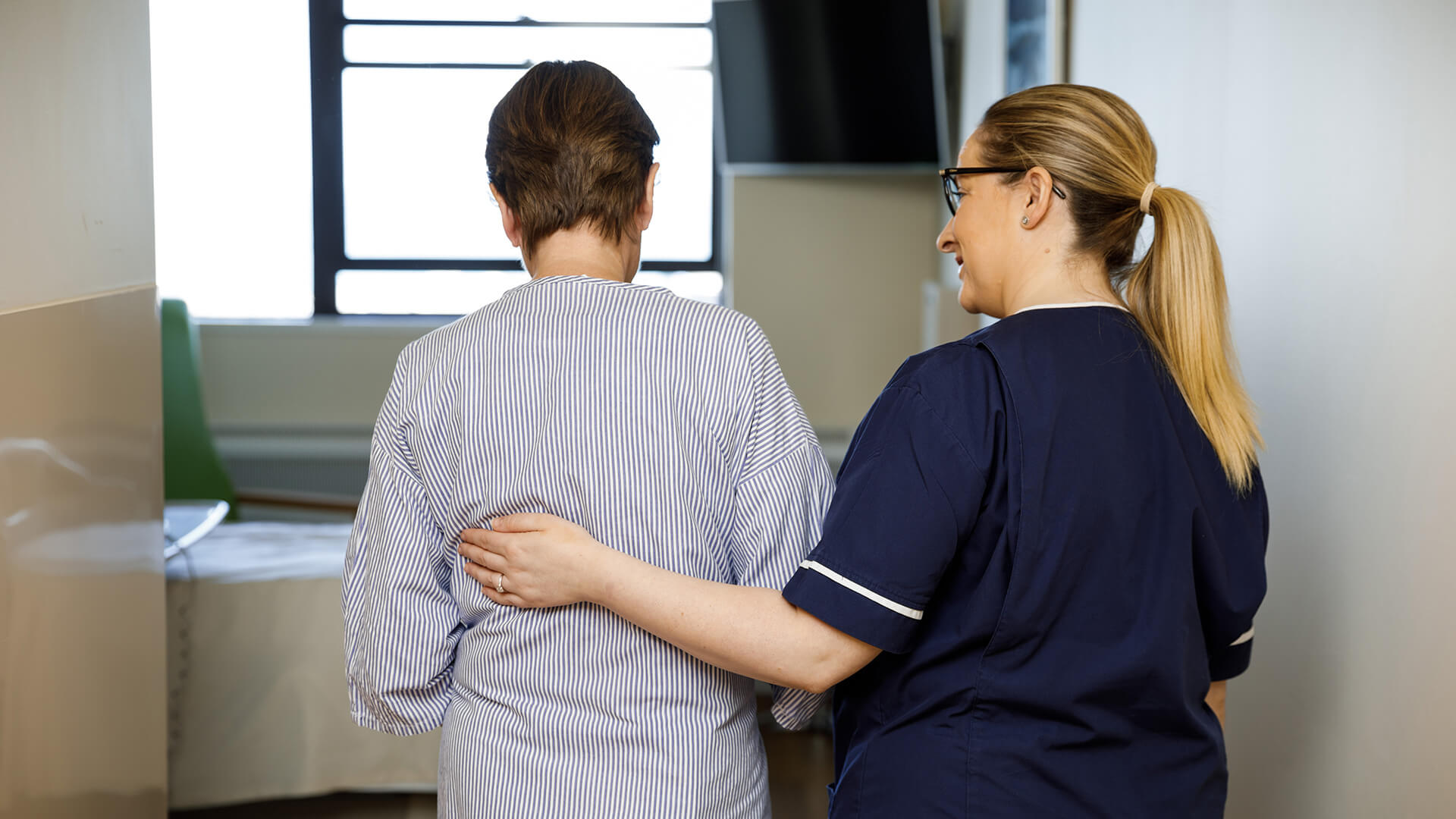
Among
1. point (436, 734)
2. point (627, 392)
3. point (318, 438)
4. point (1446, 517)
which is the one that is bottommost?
point (436, 734)

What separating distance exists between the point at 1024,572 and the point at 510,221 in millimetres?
557

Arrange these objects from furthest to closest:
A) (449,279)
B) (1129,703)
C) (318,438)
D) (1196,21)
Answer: (449,279), (318,438), (1196,21), (1129,703)

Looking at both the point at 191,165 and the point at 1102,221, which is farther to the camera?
the point at 191,165

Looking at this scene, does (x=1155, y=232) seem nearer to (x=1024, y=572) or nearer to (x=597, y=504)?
(x=1024, y=572)

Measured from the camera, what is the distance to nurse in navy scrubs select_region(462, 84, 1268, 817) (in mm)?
951

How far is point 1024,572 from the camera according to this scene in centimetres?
Answer: 95

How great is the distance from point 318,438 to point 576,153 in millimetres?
3580

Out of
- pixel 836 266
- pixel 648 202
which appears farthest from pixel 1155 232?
pixel 836 266

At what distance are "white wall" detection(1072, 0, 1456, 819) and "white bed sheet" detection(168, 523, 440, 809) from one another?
5.41 ft

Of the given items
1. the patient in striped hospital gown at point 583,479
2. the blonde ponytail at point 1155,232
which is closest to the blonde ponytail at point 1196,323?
the blonde ponytail at point 1155,232

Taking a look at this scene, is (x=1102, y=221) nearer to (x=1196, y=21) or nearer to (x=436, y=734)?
(x=1196, y=21)

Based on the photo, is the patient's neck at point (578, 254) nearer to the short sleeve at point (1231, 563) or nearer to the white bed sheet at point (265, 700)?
the short sleeve at point (1231, 563)

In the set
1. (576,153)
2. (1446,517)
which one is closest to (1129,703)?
(1446,517)

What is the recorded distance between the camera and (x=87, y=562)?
1.52 metres
